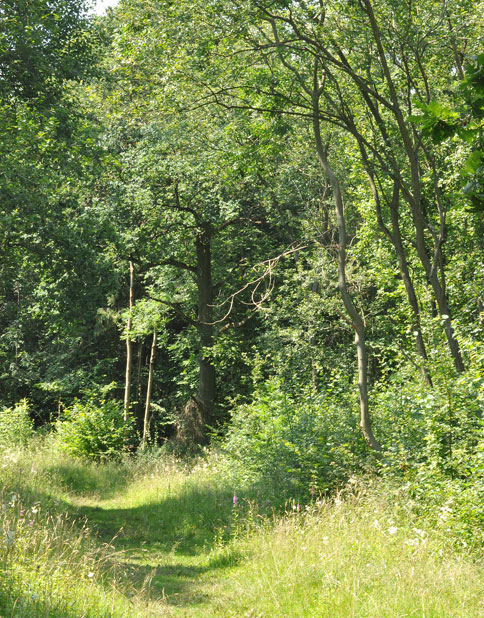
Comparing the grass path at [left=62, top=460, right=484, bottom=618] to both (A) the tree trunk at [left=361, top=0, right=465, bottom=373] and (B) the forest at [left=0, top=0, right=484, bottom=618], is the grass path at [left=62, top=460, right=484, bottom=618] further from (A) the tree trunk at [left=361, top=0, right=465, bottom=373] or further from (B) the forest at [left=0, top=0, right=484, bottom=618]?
(A) the tree trunk at [left=361, top=0, right=465, bottom=373]

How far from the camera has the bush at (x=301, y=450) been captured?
909 cm

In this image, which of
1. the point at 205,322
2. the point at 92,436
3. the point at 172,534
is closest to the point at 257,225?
the point at 205,322

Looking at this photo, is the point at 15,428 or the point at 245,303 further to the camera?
the point at 15,428

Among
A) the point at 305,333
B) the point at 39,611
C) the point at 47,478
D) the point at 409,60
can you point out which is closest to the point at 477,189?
the point at 39,611

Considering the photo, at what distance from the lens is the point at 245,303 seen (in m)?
10.6

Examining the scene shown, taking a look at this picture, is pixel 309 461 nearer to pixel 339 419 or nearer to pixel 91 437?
pixel 339 419

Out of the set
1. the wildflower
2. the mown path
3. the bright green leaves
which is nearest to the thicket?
the bright green leaves

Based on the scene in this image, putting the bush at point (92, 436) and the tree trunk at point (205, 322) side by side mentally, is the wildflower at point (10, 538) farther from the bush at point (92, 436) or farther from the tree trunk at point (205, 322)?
the tree trunk at point (205, 322)

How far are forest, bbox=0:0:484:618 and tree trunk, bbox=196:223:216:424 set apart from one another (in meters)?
0.07

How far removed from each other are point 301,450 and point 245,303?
253 cm

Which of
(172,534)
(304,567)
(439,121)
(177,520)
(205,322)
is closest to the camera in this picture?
(439,121)

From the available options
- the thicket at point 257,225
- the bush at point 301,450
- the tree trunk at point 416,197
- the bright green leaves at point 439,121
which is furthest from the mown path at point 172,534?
the tree trunk at point 416,197

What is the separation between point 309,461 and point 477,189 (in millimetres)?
6888

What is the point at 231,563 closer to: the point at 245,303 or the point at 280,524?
the point at 280,524
